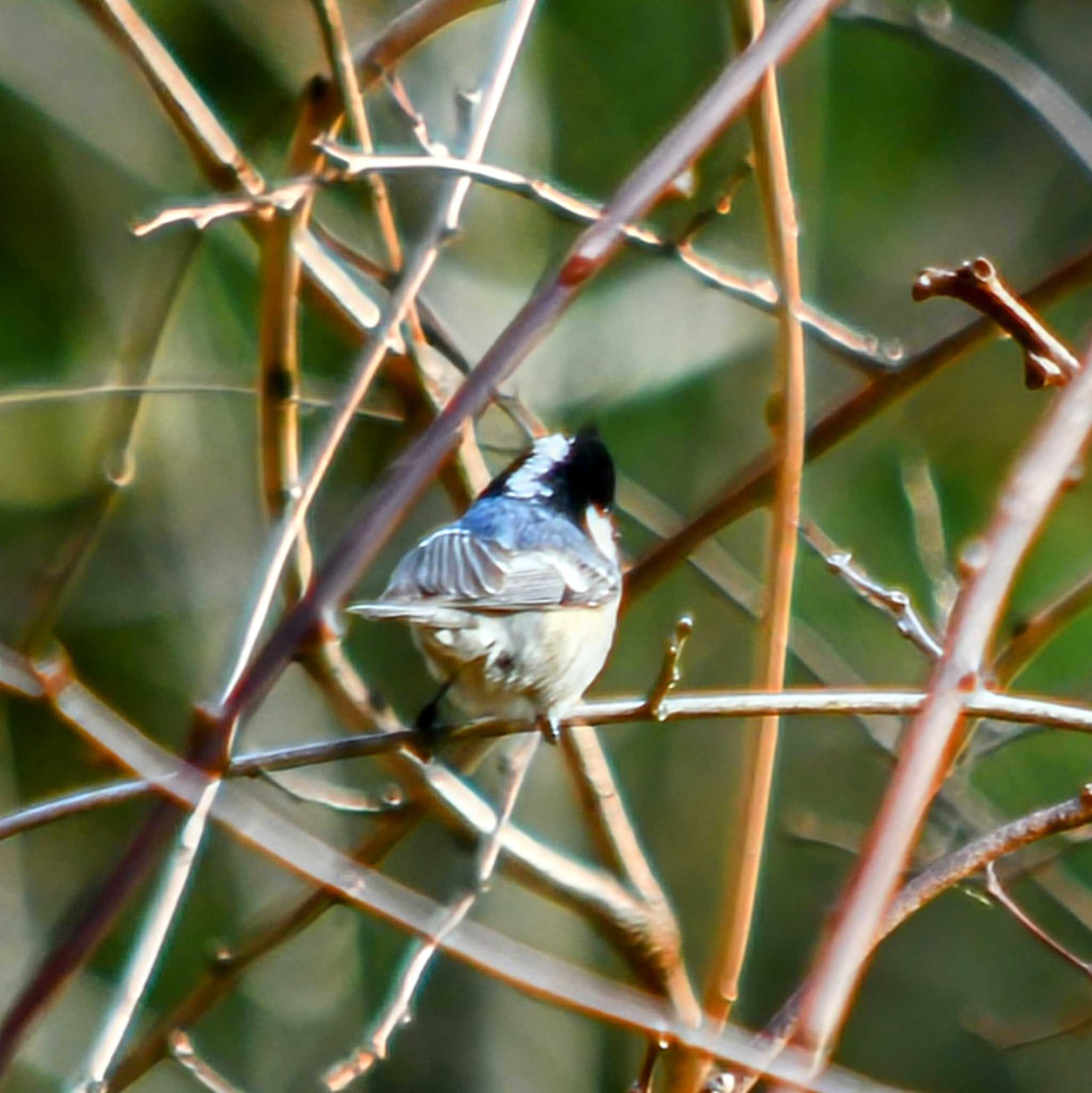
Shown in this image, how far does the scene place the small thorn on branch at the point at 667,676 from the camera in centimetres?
133

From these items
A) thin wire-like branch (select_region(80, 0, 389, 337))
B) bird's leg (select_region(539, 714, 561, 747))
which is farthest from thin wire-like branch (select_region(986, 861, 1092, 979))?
thin wire-like branch (select_region(80, 0, 389, 337))

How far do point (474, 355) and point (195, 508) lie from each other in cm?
97

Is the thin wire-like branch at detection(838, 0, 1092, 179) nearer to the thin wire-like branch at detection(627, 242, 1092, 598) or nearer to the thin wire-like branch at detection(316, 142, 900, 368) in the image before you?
the thin wire-like branch at detection(627, 242, 1092, 598)

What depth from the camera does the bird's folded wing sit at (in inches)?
82.5

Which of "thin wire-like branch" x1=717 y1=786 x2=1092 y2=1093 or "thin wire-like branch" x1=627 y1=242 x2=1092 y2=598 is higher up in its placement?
"thin wire-like branch" x1=627 y1=242 x2=1092 y2=598

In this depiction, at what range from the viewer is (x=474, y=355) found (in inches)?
123

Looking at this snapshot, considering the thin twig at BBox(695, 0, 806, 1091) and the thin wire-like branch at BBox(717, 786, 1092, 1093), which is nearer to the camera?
Answer: the thin wire-like branch at BBox(717, 786, 1092, 1093)

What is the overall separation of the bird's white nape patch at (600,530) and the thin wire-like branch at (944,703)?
60.8 inches

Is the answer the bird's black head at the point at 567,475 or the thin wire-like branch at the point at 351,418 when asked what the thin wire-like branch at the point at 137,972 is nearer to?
the thin wire-like branch at the point at 351,418

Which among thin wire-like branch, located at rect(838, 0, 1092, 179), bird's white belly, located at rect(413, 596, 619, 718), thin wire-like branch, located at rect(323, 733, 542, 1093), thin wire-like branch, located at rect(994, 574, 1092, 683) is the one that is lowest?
thin wire-like branch, located at rect(323, 733, 542, 1093)

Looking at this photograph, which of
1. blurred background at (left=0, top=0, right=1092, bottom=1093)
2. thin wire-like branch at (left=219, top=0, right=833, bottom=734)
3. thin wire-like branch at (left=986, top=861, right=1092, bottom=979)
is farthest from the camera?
blurred background at (left=0, top=0, right=1092, bottom=1093)

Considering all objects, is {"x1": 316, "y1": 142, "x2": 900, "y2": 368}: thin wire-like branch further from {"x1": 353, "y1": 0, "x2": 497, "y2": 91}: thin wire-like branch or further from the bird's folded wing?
the bird's folded wing

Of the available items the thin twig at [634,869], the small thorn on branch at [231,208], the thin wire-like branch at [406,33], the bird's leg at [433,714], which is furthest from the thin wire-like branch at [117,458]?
the thin twig at [634,869]

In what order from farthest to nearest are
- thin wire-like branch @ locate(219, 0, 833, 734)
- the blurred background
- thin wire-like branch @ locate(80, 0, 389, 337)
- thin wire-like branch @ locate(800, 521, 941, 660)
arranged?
the blurred background → thin wire-like branch @ locate(80, 0, 389, 337) → thin wire-like branch @ locate(800, 521, 941, 660) → thin wire-like branch @ locate(219, 0, 833, 734)
